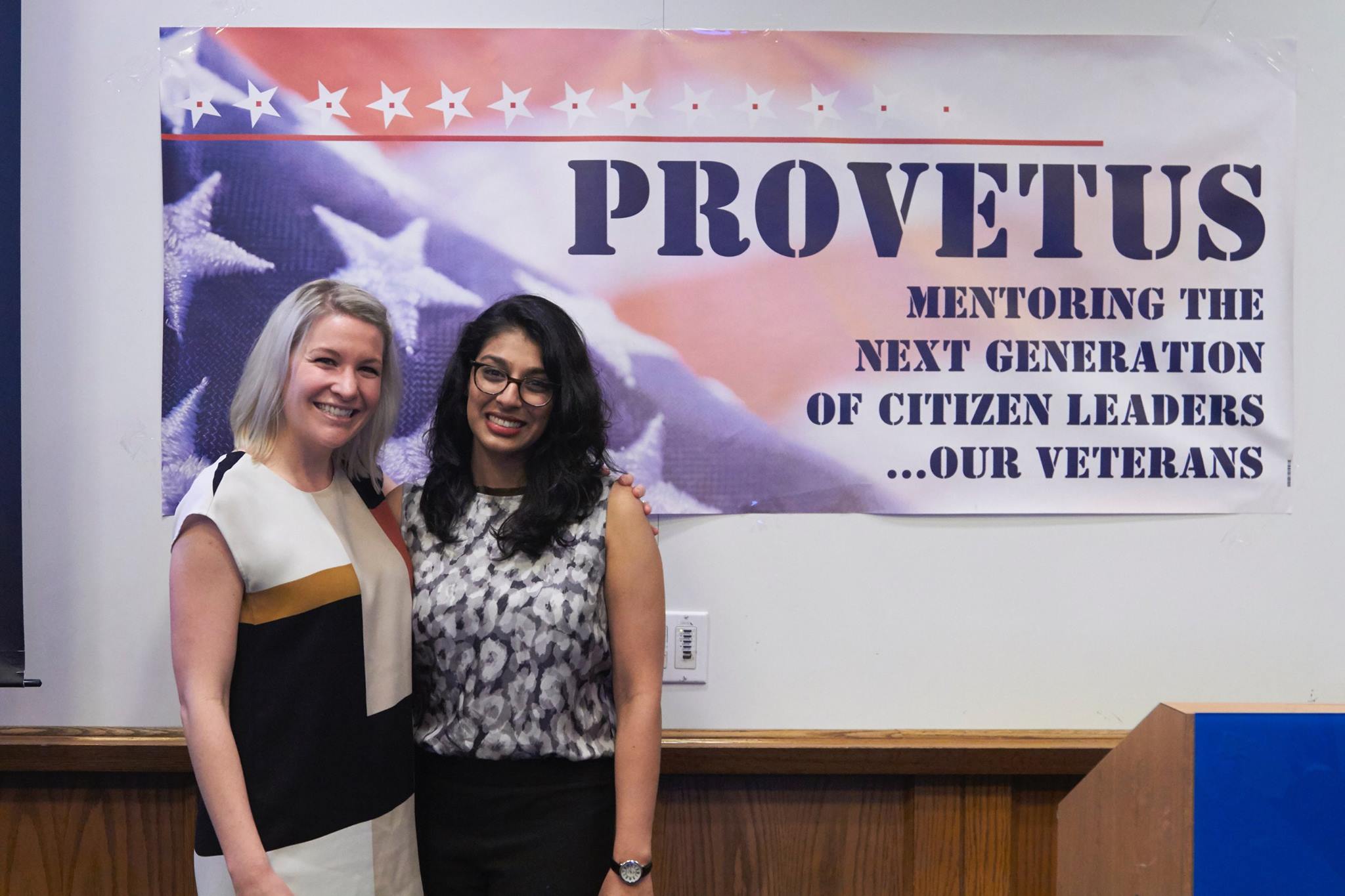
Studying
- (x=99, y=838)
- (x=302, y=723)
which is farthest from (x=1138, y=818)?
(x=99, y=838)

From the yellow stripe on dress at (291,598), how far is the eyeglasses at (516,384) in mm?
323

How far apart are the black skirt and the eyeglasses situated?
49 centimetres

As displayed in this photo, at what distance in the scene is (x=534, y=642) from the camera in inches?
48.2

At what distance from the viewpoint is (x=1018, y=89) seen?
5.55 ft

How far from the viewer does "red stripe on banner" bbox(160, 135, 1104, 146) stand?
5.45 feet

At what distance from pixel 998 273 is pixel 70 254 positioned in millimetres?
1699

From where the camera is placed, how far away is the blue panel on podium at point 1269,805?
1013 millimetres

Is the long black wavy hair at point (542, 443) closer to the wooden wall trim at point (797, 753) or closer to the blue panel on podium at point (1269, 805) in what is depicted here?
the wooden wall trim at point (797, 753)

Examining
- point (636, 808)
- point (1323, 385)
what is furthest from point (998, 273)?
point (636, 808)

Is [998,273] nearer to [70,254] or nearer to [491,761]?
[491,761]

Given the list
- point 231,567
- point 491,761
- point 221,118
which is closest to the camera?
point 231,567

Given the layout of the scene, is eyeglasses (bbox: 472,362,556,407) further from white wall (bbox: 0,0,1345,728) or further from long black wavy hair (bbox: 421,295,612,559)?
white wall (bbox: 0,0,1345,728)

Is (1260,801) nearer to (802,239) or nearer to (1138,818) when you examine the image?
(1138,818)

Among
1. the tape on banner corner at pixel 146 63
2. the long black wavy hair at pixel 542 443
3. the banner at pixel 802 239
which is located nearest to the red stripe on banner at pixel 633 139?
the banner at pixel 802 239
